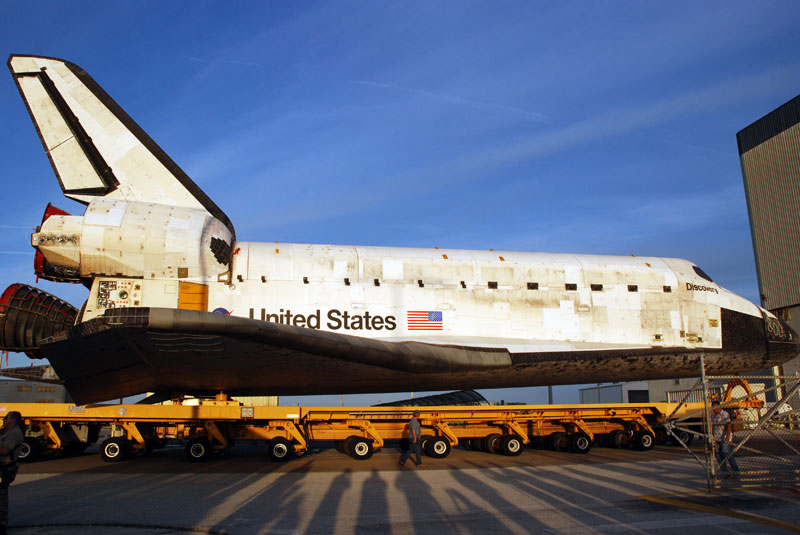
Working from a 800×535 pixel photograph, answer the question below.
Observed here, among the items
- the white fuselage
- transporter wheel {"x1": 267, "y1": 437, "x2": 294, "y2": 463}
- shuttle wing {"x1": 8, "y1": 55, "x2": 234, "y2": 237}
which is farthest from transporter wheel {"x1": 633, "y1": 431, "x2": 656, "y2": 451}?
shuttle wing {"x1": 8, "y1": 55, "x2": 234, "y2": 237}

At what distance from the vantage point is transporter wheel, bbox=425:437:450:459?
1077 centimetres

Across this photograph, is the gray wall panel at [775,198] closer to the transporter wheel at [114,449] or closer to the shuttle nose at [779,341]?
the shuttle nose at [779,341]

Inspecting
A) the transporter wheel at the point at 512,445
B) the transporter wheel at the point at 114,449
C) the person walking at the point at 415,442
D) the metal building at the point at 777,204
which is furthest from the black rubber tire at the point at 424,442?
the metal building at the point at 777,204

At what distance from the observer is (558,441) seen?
40.4ft

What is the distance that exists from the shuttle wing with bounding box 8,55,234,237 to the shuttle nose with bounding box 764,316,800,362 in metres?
12.2

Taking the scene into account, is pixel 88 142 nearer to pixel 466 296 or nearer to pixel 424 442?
pixel 466 296

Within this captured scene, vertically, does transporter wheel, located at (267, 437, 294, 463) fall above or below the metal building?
below

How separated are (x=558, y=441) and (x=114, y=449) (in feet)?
28.6

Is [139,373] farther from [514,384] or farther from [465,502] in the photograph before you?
[514,384]

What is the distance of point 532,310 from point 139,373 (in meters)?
7.17

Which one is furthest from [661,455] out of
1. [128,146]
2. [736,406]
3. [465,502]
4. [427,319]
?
[128,146]

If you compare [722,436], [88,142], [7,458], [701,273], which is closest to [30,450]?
[88,142]

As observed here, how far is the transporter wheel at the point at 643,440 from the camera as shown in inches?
480

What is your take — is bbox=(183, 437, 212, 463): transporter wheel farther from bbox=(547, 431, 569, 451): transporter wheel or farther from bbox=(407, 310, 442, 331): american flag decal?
bbox=(547, 431, 569, 451): transporter wheel
